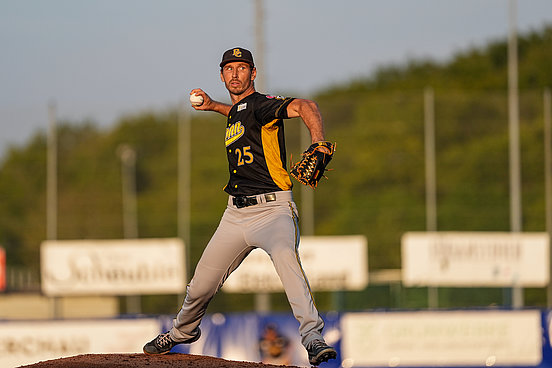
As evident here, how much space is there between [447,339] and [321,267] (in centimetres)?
907

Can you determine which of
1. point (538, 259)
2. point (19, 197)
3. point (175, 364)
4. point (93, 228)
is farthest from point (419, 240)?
point (175, 364)

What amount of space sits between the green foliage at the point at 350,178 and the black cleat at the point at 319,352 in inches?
679

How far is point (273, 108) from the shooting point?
617 centimetres

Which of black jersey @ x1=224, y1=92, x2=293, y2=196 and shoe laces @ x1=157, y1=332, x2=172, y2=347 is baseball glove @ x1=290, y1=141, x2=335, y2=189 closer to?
black jersey @ x1=224, y1=92, x2=293, y2=196

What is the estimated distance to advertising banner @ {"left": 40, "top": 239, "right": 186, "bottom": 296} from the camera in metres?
21.9

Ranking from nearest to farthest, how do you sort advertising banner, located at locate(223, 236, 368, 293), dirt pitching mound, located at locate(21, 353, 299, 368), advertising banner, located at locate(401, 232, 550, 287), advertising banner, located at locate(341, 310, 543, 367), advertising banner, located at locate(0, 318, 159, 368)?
dirt pitching mound, located at locate(21, 353, 299, 368), advertising banner, located at locate(0, 318, 159, 368), advertising banner, located at locate(341, 310, 543, 367), advertising banner, located at locate(223, 236, 368, 293), advertising banner, located at locate(401, 232, 550, 287)

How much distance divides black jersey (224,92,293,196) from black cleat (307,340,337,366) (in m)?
1.13

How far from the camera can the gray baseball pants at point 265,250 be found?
6203 mm

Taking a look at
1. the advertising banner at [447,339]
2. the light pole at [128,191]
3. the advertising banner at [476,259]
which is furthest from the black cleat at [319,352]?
the light pole at [128,191]

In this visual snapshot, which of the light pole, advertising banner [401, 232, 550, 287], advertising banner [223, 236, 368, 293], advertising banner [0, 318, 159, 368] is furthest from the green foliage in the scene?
advertising banner [0, 318, 159, 368]

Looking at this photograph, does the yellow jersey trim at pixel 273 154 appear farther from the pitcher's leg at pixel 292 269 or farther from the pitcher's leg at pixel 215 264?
the pitcher's leg at pixel 215 264

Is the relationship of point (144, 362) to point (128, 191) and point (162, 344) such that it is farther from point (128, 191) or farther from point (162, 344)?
point (128, 191)

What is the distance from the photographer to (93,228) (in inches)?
955

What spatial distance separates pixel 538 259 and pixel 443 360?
32.2ft
